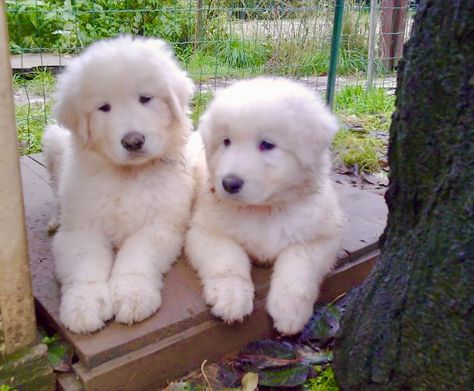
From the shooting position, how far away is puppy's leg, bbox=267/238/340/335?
256 cm

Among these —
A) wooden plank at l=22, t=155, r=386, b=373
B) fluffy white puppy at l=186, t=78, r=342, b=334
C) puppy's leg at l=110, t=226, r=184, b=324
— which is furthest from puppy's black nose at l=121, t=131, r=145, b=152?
wooden plank at l=22, t=155, r=386, b=373

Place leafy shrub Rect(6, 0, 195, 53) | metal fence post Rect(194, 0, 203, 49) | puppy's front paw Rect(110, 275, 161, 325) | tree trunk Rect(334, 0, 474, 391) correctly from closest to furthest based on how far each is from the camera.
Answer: tree trunk Rect(334, 0, 474, 391) → puppy's front paw Rect(110, 275, 161, 325) → metal fence post Rect(194, 0, 203, 49) → leafy shrub Rect(6, 0, 195, 53)

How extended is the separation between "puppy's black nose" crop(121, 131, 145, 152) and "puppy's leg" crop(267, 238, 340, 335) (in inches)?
33.8

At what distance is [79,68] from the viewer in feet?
8.95

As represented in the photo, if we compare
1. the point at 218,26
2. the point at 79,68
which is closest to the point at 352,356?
the point at 79,68

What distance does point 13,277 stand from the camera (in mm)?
2057

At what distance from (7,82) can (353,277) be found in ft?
6.88

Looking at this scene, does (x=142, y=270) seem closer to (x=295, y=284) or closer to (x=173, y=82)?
(x=295, y=284)

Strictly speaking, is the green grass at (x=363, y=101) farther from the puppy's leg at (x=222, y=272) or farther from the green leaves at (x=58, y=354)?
the green leaves at (x=58, y=354)

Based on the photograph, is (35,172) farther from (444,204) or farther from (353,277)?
(444,204)

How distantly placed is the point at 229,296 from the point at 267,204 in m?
0.48

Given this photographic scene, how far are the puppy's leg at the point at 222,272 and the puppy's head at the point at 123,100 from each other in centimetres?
49

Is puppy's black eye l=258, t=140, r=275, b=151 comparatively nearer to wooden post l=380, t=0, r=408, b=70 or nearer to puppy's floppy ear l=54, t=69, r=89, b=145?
puppy's floppy ear l=54, t=69, r=89, b=145

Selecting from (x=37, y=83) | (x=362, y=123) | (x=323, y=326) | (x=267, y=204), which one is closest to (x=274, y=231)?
(x=267, y=204)
